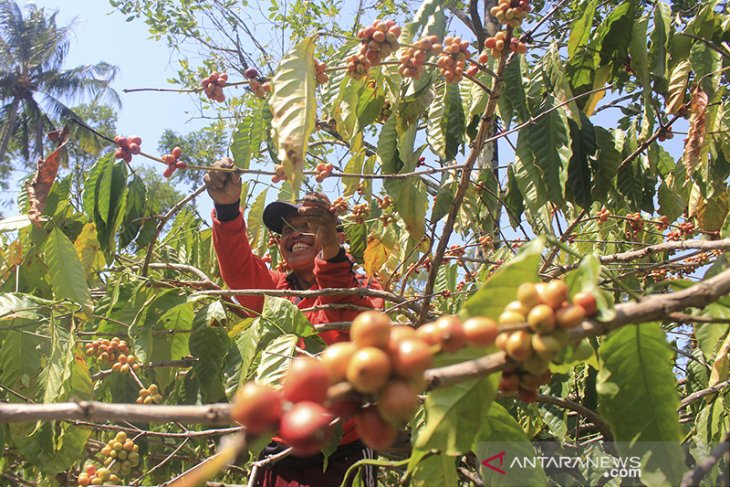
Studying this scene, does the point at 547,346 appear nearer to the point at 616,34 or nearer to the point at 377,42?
the point at 377,42

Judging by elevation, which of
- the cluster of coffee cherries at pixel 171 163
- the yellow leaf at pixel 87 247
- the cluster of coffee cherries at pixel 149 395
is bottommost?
the cluster of coffee cherries at pixel 149 395

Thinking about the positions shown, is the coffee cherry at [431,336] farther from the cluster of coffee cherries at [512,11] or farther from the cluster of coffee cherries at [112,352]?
the cluster of coffee cherries at [112,352]

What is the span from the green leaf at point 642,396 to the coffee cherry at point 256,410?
650 millimetres

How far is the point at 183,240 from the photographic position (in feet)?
12.8

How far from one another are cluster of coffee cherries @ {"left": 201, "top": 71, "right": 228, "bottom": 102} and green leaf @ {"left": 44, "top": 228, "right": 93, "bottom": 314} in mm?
825

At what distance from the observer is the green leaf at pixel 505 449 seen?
1196mm

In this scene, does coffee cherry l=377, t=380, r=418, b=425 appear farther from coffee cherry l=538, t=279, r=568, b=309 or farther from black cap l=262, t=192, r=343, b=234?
black cap l=262, t=192, r=343, b=234

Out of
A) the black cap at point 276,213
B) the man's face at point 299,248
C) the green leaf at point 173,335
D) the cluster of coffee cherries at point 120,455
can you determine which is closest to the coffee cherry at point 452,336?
the green leaf at point 173,335

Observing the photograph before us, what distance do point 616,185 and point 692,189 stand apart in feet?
1.66

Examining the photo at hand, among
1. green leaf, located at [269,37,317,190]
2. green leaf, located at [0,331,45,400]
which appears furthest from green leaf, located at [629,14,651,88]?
green leaf, located at [0,331,45,400]

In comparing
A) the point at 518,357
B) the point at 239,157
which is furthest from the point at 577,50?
the point at 518,357

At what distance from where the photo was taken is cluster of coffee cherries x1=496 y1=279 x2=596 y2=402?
68 cm

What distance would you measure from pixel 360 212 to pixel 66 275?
4.53 ft

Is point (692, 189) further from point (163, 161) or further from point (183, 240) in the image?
point (183, 240)
